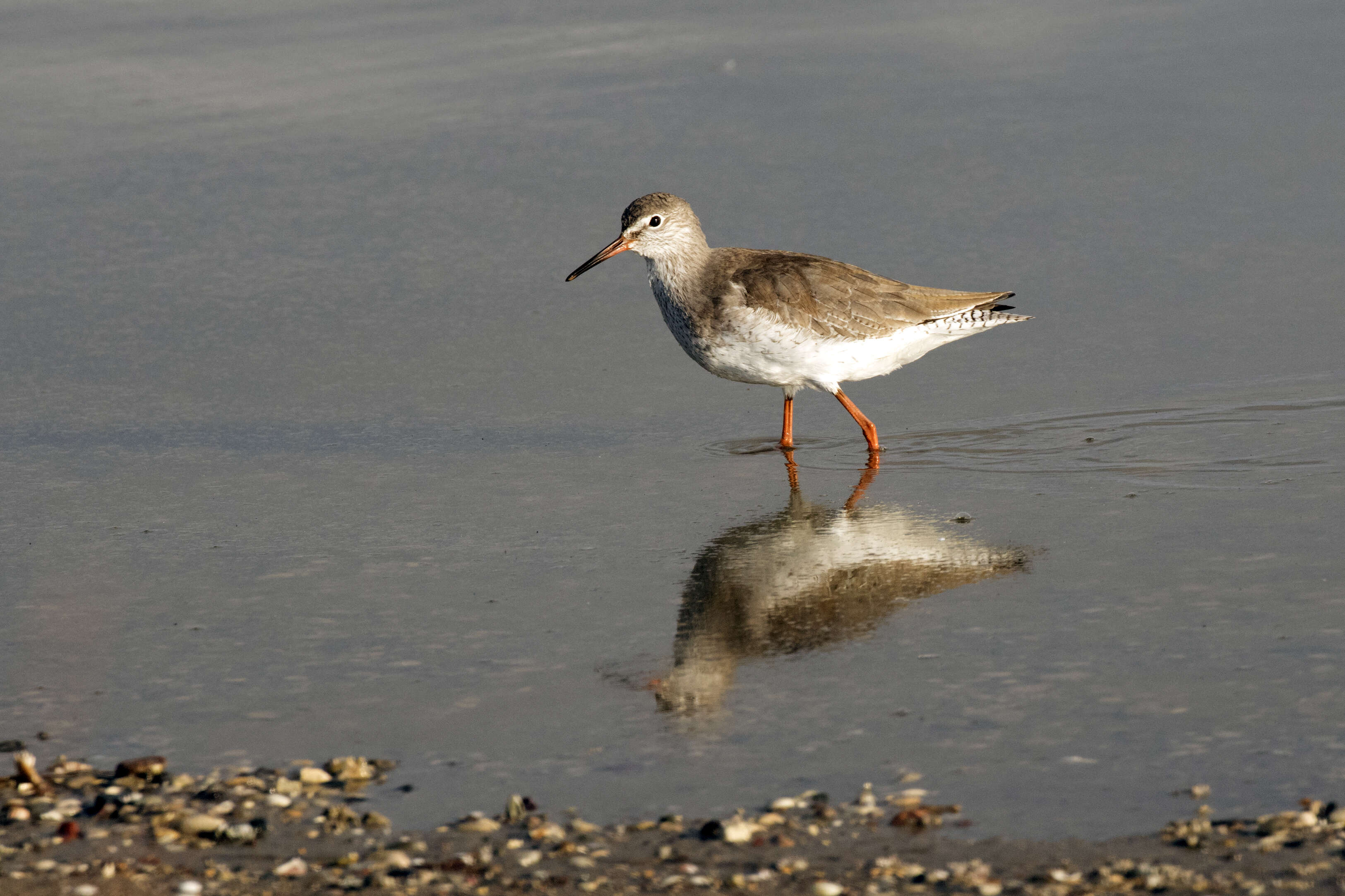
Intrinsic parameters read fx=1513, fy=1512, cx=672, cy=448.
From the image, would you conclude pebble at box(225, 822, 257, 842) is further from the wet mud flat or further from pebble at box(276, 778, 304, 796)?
pebble at box(276, 778, 304, 796)

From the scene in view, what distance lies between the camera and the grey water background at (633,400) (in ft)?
16.9

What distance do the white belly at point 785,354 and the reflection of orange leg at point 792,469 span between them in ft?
1.59

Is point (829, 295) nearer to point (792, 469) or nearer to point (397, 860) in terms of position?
point (792, 469)

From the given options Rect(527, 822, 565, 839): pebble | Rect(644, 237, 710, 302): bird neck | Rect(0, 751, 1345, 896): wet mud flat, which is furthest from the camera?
Rect(644, 237, 710, 302): bird neck

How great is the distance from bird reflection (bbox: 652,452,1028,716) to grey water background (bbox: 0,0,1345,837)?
0.35 ft

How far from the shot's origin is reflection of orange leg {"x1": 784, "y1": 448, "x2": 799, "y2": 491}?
7852 mm

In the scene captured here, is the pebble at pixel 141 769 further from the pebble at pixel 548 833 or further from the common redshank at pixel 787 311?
the common redshank at pixel 787 311

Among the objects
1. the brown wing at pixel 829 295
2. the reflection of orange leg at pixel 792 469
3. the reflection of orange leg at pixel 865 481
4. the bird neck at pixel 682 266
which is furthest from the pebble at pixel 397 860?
the bird neck at pixel 682 266

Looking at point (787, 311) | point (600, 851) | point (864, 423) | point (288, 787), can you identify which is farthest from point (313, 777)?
point (787, 311)

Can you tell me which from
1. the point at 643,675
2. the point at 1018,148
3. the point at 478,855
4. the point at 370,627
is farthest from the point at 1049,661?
the point at 1018,148

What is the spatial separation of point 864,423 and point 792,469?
55 cm

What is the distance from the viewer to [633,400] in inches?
359

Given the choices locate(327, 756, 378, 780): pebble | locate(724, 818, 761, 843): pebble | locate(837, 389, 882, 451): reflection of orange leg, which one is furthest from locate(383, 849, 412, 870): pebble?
locate(837, 389, 882, 451): reflection of orange leg

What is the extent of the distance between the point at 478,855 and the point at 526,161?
28.0 feet
